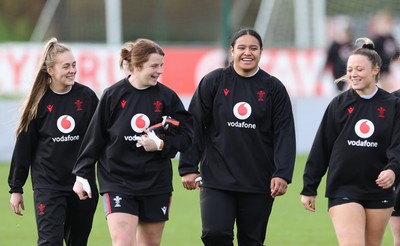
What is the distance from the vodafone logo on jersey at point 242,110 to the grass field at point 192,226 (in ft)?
10.7

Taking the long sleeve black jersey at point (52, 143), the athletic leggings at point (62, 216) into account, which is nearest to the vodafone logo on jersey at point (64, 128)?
the long sleeve black jersey at point (52, 143)

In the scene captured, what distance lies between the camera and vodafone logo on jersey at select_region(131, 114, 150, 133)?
26.4 ft

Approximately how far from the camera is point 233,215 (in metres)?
8.34

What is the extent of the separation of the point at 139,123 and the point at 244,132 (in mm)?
873

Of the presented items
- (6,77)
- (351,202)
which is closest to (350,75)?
(351,202)

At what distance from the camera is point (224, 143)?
8.35 meters

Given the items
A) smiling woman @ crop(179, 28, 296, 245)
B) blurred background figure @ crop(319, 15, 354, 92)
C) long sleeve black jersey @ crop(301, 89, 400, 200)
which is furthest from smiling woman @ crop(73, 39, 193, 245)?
blurred background figure @ crop(319, 15, 354, 92)

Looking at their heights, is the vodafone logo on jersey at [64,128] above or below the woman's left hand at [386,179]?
above

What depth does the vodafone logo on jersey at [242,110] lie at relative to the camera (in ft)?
27.2

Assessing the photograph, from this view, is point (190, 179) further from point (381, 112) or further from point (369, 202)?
point (381, 112)

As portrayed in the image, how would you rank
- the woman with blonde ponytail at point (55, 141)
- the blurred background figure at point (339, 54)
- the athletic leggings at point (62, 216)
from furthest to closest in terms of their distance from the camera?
the blurred background figure at point (339, 54) < the woman with blonde ponytail at point (55, 141) < the athletic leggings at point (62, 216)

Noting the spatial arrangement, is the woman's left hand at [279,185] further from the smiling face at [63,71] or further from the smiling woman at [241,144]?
the smiling face at [63,71]

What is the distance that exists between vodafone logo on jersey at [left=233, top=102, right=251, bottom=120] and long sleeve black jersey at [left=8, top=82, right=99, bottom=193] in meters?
1.29

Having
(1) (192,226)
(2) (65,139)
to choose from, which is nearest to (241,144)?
(2) (65,139)
